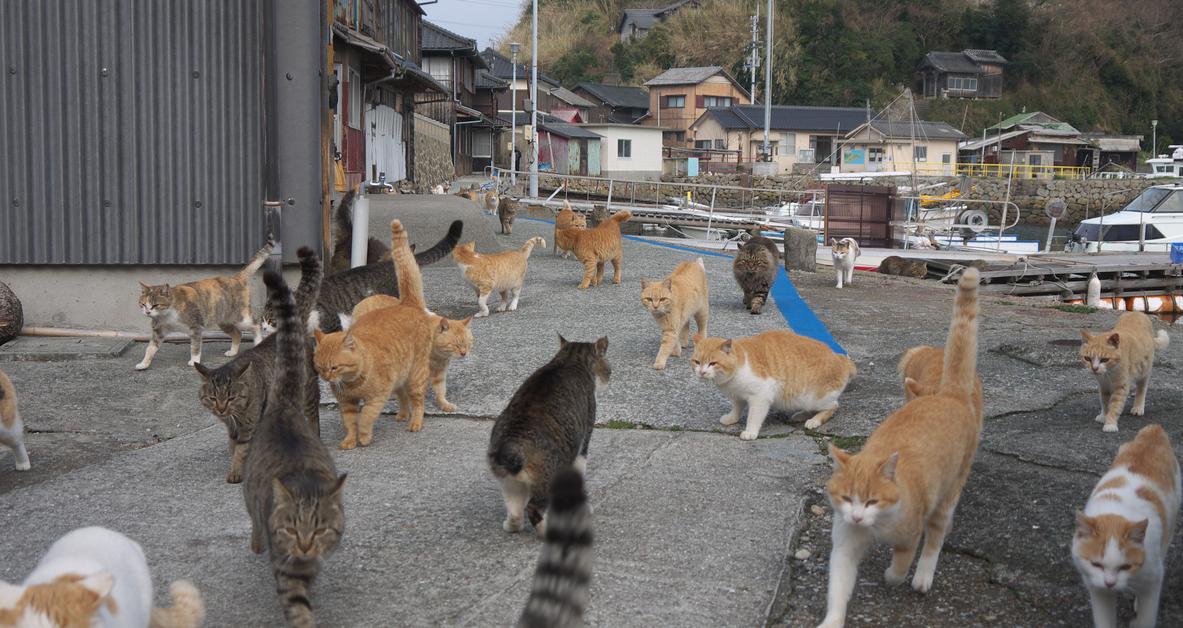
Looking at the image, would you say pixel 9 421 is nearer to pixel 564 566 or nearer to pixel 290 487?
pixel 290 487

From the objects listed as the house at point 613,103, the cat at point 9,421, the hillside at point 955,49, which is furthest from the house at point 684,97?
the cat at point 9,421

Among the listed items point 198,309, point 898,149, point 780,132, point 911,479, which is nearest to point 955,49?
point 780,132

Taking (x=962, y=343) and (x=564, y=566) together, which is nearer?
(x=564, y=566)

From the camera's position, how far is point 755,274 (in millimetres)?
9070

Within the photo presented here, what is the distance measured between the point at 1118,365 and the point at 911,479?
296 cm

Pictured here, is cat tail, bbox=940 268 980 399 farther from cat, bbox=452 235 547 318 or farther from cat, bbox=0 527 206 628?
cat, bbox=452 235 547 318

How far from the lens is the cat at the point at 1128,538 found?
9.64ft

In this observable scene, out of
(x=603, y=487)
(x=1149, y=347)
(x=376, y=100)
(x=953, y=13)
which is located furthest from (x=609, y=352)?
(x=953, y=13)

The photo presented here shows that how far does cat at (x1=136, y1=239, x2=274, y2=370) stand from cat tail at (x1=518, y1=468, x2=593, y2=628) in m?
5.17

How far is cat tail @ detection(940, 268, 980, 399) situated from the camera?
153 inches

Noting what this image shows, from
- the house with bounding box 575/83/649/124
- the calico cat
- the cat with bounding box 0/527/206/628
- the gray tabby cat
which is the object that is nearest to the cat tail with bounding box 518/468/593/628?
the cat with bounding box 0/527/206/628

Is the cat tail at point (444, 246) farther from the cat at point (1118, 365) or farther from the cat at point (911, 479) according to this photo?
the cat at point (911, 479)

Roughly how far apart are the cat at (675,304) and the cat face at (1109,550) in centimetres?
397

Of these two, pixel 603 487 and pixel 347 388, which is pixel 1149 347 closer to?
pixel 603 487
